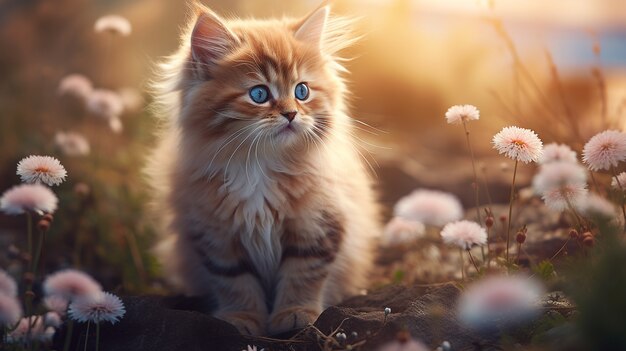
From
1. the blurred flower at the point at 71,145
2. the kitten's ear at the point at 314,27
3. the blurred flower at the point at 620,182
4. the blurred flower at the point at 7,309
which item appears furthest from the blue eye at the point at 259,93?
the blurred flower at the point at 71,145

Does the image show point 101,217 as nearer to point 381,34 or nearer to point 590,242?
point 590,242

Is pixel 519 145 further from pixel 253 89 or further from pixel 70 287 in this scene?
pixel 70 287

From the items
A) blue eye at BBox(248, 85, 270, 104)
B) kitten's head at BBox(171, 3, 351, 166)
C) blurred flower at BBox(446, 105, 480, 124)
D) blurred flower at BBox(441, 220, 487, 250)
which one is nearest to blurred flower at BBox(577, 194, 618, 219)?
blurred flower at BBox(441, 220, 487, 250)

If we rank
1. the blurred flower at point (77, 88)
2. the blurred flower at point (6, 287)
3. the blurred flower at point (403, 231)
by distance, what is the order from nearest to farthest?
the blurred flower at point (6, 287), the blurred flower at point (403, 231), the blurred flower at point (77, 88)

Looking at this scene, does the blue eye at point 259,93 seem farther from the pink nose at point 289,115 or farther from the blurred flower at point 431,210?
Answer: the blurred flower at point 431,210

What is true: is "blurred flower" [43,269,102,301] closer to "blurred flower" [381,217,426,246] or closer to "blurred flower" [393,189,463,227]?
"blurred flower" [393,189,463,227]

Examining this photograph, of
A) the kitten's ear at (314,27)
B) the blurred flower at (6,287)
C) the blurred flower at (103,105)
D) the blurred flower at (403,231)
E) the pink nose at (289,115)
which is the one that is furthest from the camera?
the blurred flower at (103,105)
